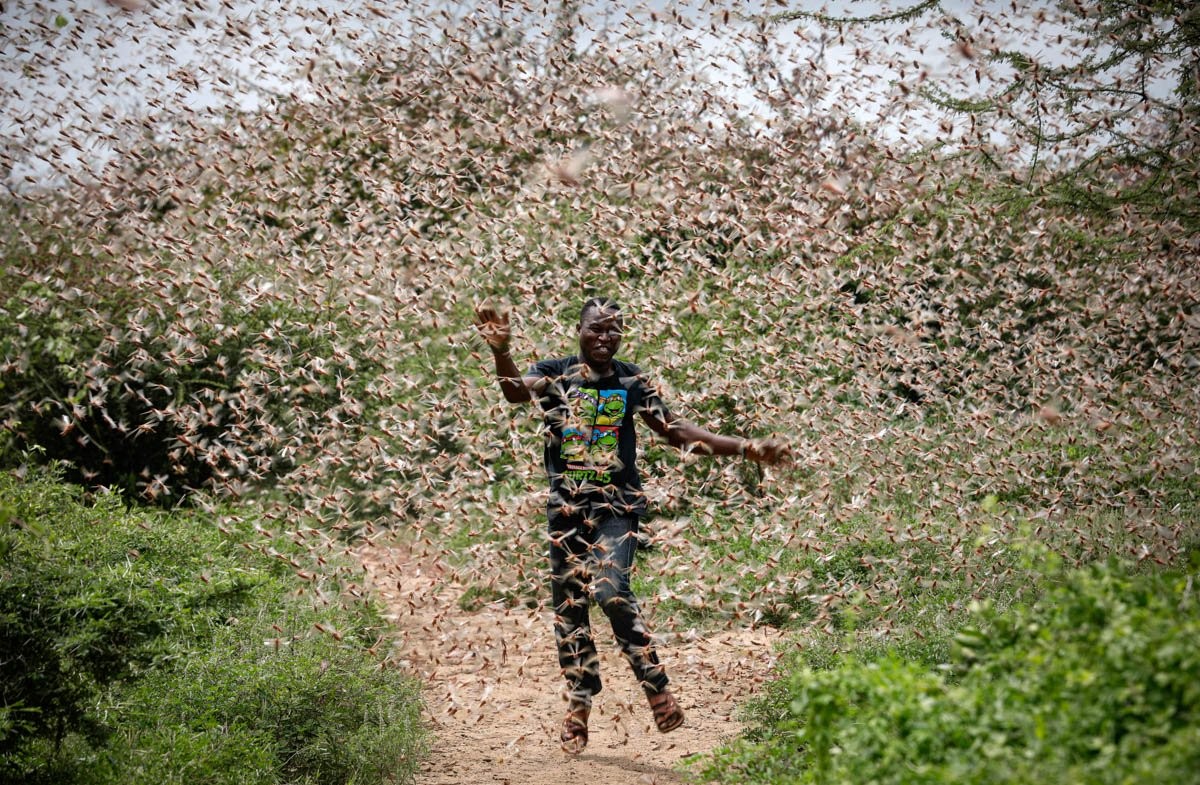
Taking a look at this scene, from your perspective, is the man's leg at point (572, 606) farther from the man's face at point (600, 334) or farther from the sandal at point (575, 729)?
the man's face at point (600, 334)

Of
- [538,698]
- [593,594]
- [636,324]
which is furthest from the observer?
[636,324]

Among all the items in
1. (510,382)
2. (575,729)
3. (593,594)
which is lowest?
(575,729)

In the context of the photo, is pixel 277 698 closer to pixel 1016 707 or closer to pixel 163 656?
pixel 163 656

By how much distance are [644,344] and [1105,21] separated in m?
4.35

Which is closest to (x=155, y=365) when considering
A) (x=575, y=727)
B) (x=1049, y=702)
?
(x=575, y=727)

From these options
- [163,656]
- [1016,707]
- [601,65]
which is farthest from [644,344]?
[1016,707]

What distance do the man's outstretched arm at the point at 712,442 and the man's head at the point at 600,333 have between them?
15.1 inches

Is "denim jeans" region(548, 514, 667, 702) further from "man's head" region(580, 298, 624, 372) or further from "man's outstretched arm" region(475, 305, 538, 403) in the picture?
"man's head" region(580, 298, 624, 372)

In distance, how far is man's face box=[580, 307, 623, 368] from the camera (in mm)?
4832

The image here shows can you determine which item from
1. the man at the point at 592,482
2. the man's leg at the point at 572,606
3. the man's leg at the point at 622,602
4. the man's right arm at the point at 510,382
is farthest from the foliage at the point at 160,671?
the man's right arm at the point at 510,382

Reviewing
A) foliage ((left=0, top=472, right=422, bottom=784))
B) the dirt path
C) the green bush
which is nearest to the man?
the dirt path

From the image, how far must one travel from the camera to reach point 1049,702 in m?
2.43

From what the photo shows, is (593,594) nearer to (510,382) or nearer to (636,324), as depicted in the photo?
(510,382)

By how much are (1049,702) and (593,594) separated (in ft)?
8.55
